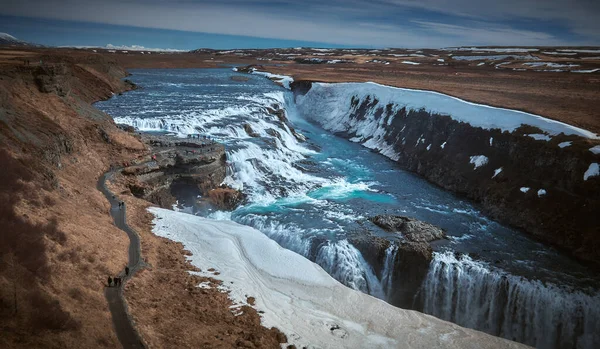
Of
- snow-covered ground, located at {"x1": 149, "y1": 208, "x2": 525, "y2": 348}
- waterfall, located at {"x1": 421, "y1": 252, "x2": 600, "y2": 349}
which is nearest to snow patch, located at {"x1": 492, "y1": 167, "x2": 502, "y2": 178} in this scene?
waterfall, located at {"x1": 421, "y1": 252, "x2": 600, "y2": 349}

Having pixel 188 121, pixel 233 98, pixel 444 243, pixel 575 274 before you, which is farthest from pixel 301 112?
pixel 575 274

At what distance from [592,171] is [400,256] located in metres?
12.5

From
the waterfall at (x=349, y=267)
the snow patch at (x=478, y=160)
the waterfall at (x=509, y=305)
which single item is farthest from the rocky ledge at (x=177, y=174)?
the snow patch at (x=478, y=160)

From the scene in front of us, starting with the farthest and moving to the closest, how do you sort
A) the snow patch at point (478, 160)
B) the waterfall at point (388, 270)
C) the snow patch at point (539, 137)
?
the snow patch at point (478, 160) < the snow patch at point (539, 137) < the waterfall at point (388, 270)

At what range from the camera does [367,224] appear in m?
22.9

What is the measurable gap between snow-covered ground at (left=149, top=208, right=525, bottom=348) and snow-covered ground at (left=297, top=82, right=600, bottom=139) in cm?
1823

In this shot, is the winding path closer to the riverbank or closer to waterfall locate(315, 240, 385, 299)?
the riverbank

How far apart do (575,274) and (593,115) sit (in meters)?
17.8

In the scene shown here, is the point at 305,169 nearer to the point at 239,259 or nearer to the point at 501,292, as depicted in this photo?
the point at 239,259

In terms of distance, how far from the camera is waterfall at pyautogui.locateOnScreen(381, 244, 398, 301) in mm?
19250

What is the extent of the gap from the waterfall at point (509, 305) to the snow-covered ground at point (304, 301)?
198 centimetres

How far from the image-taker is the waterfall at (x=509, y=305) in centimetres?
1616

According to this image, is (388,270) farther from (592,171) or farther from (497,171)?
(497,171)

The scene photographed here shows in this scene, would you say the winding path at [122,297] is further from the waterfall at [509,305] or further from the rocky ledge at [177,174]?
the waterfall at [509,305]
